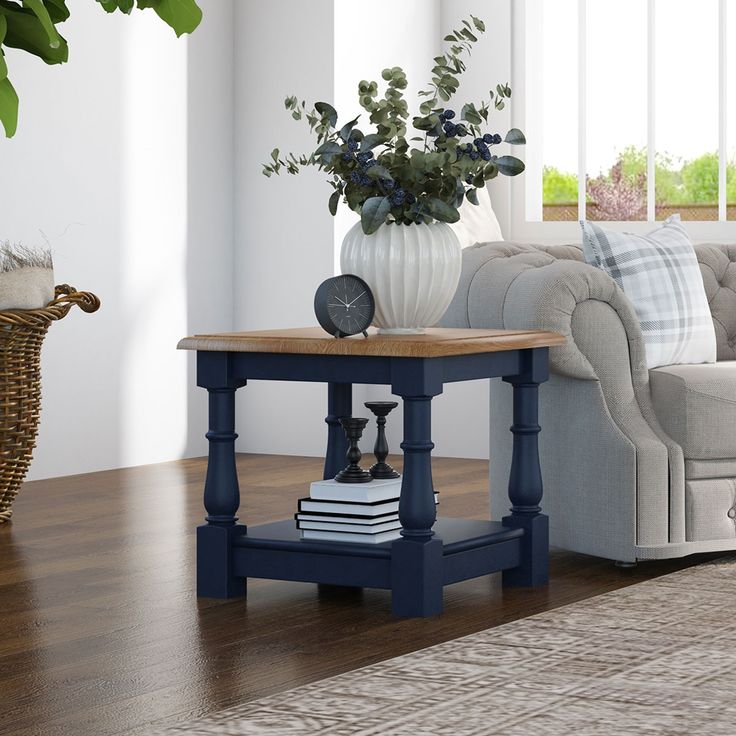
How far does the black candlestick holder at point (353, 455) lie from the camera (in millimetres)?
2615

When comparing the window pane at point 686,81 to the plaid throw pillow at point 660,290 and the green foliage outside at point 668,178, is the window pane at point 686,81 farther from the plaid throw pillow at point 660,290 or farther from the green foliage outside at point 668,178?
the plaid throw pillow at point 660,290

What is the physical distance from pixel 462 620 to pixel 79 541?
137 cm

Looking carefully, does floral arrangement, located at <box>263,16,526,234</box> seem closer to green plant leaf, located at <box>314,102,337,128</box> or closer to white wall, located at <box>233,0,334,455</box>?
green plant leaf, located at <box>314,102,337,128</box>

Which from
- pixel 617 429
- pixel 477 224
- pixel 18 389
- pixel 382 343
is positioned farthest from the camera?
pixel 477 224

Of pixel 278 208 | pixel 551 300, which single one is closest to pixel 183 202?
pixel 278 208

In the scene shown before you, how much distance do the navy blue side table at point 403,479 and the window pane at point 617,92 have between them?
302 cm

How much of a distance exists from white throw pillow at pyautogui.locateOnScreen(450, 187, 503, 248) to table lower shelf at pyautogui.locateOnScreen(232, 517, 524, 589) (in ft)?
8.04

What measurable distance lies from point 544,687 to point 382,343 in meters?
0.74

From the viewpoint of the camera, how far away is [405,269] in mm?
2625

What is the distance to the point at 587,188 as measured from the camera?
5.88m

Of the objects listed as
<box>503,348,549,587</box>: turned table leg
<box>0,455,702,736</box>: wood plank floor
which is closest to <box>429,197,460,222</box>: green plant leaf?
<box>503,348,549,587</box>: turned table leg

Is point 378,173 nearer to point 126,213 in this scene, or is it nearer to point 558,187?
point 126,213

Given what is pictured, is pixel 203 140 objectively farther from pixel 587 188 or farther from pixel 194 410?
pixel 587 188

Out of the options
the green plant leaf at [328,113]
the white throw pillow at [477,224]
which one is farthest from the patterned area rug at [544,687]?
the white throw pillow at [477,224]
